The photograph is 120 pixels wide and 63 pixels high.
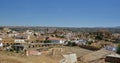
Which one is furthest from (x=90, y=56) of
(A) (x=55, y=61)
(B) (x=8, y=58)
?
(B) (x=8, y=58)

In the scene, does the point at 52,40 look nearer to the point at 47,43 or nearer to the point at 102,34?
the point at 47,43

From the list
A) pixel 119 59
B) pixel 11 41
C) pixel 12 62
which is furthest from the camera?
pixel 11 41

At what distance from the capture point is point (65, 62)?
21.8m

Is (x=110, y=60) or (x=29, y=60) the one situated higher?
(x=29, y=60)

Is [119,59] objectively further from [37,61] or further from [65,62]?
[37,61]

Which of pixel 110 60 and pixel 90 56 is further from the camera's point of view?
pixel 90 56

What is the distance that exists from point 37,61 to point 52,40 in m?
42.6

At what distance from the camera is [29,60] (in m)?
18.2

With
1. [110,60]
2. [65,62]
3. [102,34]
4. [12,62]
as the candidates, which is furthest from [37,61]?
[102,34]

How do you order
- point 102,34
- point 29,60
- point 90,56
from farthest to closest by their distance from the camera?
point 102,34
point 90,56
point 29,60

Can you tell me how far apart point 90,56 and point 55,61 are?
11.3 m

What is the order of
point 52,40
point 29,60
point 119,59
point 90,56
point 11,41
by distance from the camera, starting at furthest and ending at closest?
1. point 52,40
2. point 11,41
3. point 90,56
4. point 119,59
5. point 29,60

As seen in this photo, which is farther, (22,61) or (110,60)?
(110,60)

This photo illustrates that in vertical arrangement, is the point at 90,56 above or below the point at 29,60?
below
